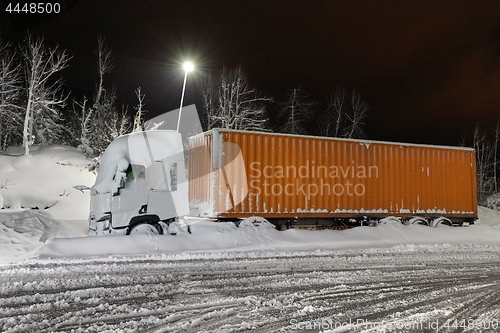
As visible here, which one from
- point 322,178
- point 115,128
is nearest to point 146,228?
point 322,178

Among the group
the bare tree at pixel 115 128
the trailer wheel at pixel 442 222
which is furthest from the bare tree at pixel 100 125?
the trailer wheel at pixel 442 222

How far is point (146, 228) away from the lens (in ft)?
34.0

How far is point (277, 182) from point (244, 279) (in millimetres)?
6213

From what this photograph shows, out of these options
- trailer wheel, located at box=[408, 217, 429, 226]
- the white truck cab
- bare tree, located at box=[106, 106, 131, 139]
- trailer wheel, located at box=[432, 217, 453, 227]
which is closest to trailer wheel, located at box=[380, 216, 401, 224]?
trailer wheel, located at box=[408, 217, 429, 226]

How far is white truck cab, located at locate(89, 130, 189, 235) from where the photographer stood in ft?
33.6

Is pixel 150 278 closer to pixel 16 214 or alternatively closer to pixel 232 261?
pixel 232 261

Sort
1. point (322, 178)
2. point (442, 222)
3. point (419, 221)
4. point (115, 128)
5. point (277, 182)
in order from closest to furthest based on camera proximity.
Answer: point (277, 182) < point (322, 178) < point (419, 221) < point (442, 222) < point (115, 128)

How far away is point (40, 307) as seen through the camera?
5.41 meters

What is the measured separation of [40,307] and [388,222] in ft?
39.7

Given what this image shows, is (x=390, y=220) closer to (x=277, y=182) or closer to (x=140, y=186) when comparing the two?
(x=277, y=182)

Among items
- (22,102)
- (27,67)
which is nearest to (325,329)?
(27,67)

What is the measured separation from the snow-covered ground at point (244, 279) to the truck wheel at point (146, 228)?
0.18 meters

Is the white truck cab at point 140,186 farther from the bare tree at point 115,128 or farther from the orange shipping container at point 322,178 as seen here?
the bare tree at point 115,128

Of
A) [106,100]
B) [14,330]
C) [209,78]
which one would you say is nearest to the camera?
[14,330]
